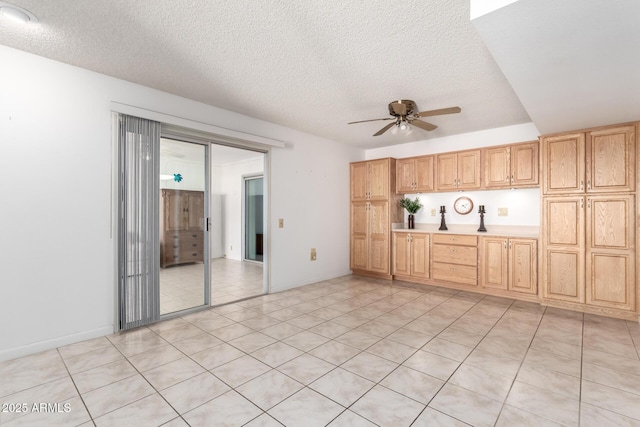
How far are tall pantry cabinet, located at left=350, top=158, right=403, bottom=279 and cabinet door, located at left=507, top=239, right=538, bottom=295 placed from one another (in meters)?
1.83

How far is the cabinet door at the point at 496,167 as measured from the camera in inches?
170

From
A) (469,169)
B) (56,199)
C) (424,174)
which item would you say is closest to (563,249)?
(469,169)

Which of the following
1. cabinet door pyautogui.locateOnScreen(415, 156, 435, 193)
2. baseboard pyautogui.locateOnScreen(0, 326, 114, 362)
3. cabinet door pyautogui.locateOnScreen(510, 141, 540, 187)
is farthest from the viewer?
cabinet door pyautogui.locateOnScreen(415, 156, 435, 193)

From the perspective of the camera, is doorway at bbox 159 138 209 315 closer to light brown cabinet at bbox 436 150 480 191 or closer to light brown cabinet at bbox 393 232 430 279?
light brown cabinet at bbox 393 232 430 279

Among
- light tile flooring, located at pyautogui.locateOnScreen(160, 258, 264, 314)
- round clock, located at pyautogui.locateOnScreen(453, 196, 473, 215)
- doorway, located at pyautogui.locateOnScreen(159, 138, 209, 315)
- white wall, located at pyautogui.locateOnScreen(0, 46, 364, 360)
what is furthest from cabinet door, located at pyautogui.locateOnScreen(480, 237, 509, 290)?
white wall, located at pyautogui.locateOnScreen(0, 46, 364, 360)

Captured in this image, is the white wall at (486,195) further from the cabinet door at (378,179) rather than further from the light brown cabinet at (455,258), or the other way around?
the light brown cabinet at (455,258)

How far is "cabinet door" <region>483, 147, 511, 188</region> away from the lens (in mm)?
4328

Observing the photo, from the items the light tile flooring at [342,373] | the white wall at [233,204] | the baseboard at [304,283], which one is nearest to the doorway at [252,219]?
the white wall at [233,204]

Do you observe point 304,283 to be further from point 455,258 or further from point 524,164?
point 524,164

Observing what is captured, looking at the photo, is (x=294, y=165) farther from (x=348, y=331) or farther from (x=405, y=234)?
(x=348, y=331)

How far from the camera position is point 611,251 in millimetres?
3438

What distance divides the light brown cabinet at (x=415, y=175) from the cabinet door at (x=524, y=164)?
1156 millimetres

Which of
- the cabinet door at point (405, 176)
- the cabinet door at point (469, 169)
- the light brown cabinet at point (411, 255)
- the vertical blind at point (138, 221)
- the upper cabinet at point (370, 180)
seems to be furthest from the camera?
the upper cabinet at point (370, 180)

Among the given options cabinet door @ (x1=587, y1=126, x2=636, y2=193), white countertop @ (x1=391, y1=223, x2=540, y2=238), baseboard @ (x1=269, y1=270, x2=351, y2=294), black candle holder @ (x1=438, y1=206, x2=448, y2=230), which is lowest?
baseboard @ (x1=269, y1=270, x2=351, y2=294)
